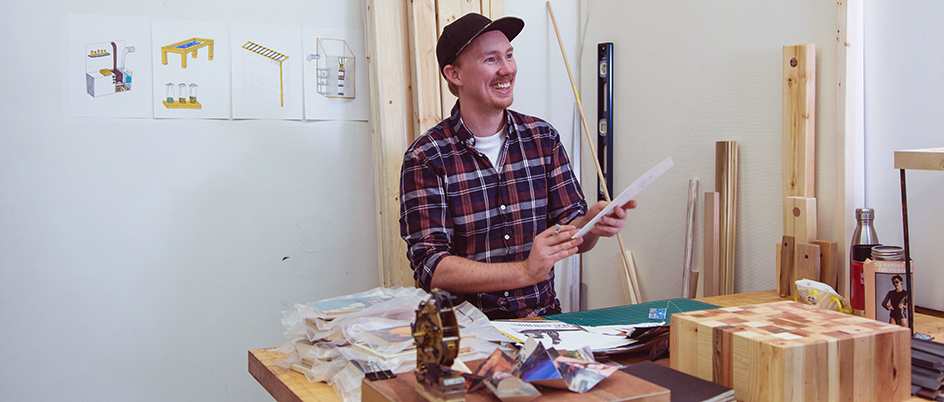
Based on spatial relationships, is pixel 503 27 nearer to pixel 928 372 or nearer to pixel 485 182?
pixel 485 182

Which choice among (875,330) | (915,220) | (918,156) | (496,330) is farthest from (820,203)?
(496,330)

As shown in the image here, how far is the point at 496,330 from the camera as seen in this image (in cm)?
145

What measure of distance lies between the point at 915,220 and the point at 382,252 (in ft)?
6.21

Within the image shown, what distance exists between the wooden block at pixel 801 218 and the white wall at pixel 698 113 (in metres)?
0.05

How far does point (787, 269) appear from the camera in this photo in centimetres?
204

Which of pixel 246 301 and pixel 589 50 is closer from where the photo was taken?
pixel 246 301

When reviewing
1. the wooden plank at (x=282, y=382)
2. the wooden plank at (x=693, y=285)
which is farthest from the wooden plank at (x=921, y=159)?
the wooden plank at (x=282, y=382)

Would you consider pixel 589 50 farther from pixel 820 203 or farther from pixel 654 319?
pixel 654 319

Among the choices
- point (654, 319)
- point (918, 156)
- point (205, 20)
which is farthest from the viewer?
point (205, 20)

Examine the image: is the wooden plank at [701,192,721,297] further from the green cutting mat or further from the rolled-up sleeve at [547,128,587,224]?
the green cutting mat

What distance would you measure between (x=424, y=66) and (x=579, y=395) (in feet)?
6.69

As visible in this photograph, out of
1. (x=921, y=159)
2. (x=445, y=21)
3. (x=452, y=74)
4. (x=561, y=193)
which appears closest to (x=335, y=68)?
(x=445, y=21)

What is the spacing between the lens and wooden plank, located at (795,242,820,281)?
1.94 meters

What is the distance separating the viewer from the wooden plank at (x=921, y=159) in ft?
4.48
